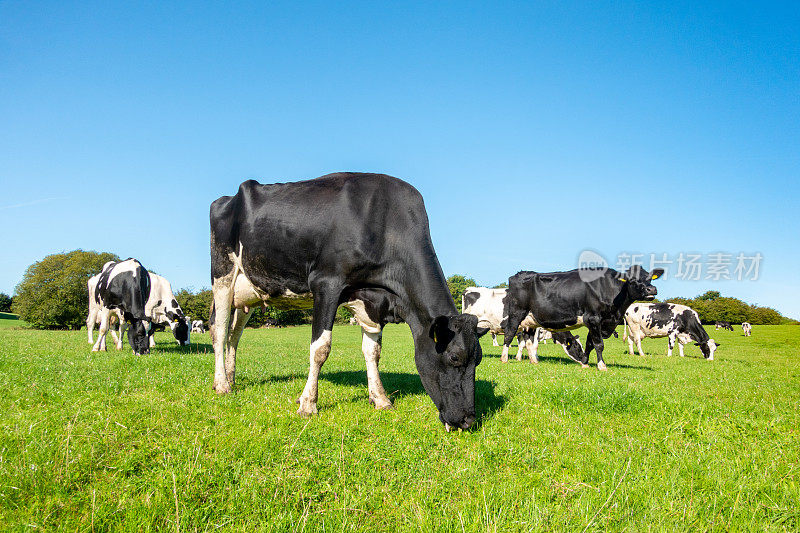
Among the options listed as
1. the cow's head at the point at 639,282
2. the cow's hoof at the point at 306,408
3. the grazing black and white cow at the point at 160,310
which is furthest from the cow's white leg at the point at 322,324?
the grazing black and white cow at the point at 160,310

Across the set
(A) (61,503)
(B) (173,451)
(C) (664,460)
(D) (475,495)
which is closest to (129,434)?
(B) (173,451)

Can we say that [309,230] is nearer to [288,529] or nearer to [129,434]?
[129,434]

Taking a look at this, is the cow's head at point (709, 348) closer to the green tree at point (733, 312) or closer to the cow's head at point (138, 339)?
the cow's head at point (138, 339)

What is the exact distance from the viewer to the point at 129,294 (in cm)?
1536

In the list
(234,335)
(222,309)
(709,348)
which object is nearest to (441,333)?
(222,309)

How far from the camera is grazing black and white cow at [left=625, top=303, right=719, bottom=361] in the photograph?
81.6 ft

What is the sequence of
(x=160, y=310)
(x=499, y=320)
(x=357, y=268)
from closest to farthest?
(x=357, y=268)
(x=499, y=320)
(x=160, y=310)

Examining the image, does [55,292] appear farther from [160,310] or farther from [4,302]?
[4,302]

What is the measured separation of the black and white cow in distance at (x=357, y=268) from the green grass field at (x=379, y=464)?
646mm

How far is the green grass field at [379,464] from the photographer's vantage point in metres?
3.10

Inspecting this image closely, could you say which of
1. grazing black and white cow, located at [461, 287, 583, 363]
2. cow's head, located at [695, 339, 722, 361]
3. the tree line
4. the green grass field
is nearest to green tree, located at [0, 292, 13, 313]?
the tree line

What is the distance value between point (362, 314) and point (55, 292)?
63213 millimetres

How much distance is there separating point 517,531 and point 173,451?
120 inches

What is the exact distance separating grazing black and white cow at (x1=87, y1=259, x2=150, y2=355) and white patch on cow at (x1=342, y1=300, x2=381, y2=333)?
429 inches
